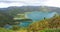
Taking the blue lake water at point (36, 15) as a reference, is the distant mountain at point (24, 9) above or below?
above

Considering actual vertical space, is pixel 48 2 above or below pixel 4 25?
above

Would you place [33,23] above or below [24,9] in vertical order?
below

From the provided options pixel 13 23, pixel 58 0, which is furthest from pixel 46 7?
pixel 13 23

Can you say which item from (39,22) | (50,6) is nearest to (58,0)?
(50,6)

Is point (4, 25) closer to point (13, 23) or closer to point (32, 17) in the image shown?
point (13, 23)

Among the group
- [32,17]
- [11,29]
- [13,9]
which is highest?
[13,9]

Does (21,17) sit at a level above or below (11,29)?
above

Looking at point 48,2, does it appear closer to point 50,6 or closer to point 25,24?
Answer: point 50,6

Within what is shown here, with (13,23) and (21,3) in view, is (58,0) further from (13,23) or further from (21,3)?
(13,23)

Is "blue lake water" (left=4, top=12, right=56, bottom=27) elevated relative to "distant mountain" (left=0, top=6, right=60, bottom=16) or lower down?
lower down
